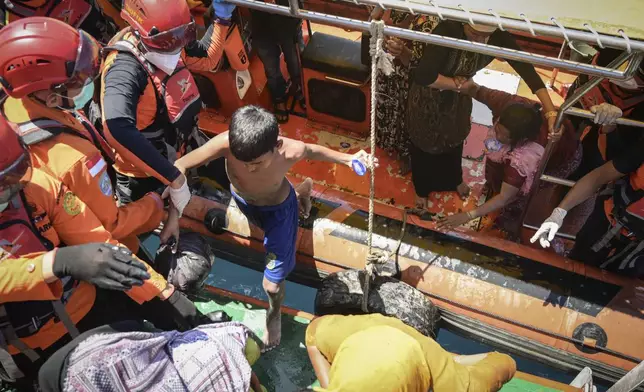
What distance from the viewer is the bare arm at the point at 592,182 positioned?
2268 millimetres

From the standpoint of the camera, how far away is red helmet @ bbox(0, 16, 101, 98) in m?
1.86

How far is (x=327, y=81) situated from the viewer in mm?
3617

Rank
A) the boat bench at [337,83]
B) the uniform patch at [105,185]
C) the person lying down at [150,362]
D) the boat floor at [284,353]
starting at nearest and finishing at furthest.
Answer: the person lying down at [150,362]
the uniform patch at [105,185]
the boat floor at [284,353]
the boat bench at [337,83]

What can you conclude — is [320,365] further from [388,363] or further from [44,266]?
[44,266]

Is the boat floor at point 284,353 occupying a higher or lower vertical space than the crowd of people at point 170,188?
lower

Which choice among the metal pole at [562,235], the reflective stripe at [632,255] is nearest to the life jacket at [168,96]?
the metal pole at [562,235]

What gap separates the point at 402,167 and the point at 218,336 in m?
2.21

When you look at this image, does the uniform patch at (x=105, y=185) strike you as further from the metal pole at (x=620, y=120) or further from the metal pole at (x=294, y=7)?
the metal pole at (x=620, y=120)

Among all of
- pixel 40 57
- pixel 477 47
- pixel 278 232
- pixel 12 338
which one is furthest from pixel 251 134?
pixel 12 338

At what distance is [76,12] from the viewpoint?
330cm

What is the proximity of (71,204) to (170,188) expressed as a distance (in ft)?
2.04

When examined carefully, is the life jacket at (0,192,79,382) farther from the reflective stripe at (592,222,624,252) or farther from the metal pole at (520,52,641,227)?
the reflective stripe at (592,222,624,252)

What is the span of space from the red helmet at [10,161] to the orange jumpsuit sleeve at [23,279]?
23cm

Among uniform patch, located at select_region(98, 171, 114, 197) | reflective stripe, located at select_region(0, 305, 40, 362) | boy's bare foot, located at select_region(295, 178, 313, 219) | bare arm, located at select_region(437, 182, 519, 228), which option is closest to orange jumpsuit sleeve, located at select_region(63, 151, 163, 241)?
uniform patch, located at select_region(98, 171, 114, 197)
